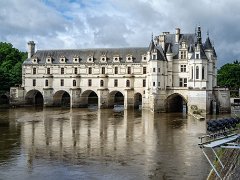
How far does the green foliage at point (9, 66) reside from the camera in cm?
7044

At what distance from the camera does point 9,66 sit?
8150 cm

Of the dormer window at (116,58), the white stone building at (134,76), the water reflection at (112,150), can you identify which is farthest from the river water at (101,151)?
the dormer window at (116,58)

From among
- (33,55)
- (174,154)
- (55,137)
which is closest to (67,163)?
(174,154)

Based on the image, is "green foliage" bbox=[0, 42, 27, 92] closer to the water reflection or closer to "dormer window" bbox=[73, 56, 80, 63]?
"dormer window" bbox=[73, 56, 80, 63]

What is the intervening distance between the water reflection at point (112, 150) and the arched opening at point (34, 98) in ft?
98.5

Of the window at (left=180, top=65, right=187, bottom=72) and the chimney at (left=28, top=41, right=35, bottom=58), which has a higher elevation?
the chimney at (left=28, top=41, right=35, bottom=58)

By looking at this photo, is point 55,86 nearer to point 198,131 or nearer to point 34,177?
point 198,131

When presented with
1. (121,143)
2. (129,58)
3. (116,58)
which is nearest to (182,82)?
(129,58)

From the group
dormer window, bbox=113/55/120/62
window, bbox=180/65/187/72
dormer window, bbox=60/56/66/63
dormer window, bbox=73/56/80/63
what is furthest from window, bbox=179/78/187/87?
dormer window, bbox=60/56/66/63

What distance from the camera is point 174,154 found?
24.2 metres

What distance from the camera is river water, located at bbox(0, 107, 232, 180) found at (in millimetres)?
19672

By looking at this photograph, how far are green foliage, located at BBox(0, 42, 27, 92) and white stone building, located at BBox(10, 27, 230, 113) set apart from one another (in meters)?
3.32

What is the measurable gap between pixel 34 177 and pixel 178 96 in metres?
42.3

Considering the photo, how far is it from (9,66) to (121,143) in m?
59.3
